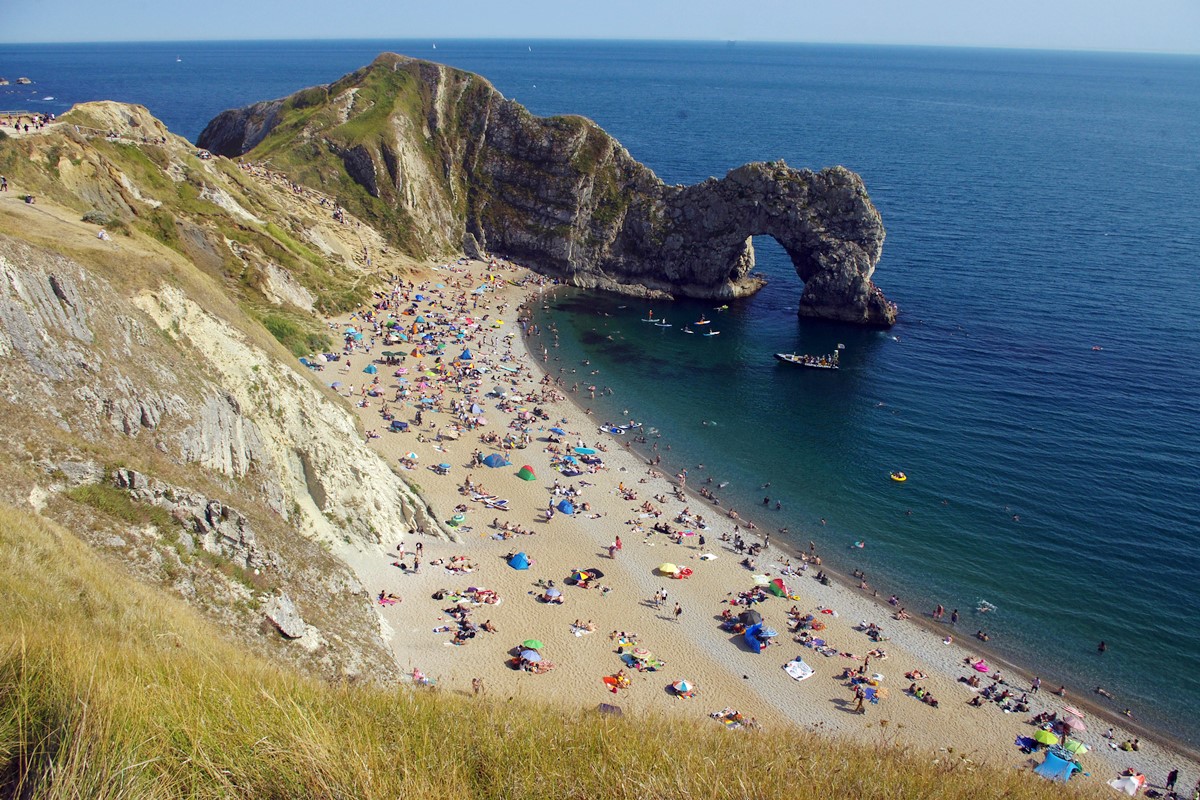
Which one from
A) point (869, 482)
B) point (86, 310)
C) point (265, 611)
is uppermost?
point (86, 310)

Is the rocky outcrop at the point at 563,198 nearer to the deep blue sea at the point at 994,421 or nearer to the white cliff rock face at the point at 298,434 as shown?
the deep blue sea at the point at 994,421

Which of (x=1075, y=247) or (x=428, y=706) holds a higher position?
(x=1075, y=247)

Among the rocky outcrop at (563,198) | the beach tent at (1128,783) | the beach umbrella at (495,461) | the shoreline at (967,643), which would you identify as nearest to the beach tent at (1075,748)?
the beach tent at (1128,783)

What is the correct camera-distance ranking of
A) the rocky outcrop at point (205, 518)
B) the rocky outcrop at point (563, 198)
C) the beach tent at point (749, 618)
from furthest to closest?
the rocky outcrop at point (563, 198) < the beach tent at point (749, 618) < the rocky outcrop at point (205, 518)

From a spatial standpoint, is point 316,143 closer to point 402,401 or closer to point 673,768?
point 402,401

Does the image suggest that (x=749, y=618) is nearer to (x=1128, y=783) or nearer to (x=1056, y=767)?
(x=1056, y=767)

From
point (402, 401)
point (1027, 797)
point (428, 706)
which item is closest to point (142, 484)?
point (428, 706)

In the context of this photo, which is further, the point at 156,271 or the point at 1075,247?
the point at 1075,247
